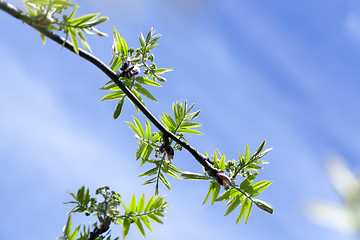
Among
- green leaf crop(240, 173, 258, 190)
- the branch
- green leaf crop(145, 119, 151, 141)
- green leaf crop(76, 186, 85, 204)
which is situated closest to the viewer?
the branch

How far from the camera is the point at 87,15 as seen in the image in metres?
1.78

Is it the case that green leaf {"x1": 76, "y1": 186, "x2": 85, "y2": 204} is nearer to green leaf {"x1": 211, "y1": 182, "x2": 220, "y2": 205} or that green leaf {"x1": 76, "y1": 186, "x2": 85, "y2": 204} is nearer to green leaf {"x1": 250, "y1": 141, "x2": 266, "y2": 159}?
green leaf {"x1": 211, "y1": 182, "x2": 220, "y2": 205}

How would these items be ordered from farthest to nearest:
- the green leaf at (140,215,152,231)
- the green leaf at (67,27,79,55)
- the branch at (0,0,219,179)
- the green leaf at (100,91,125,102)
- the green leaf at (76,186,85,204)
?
1. the green leaf at (100,91,125,102)
2. the green leaf at (140,215,152,231)
3. the green leaf at (76,186,85,204)
4. the green leaf at (67,27,79,55)
5. the branch at (0,0,219,179)

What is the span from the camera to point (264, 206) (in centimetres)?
221

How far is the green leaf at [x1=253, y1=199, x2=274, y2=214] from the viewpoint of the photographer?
7.14 feet

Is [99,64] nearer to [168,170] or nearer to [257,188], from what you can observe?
[168,170]

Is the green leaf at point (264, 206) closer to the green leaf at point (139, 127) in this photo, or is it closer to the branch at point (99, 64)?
the branch at point (99, 64)

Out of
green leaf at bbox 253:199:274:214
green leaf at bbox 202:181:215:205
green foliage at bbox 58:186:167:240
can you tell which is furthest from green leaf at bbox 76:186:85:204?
green leaf at bbox 253:199:274:214

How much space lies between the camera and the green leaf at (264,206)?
2.18 m

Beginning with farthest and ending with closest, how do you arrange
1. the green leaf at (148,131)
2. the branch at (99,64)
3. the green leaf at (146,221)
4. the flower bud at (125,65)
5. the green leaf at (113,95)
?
the green leaf at (113,95), the green leaf at (148,131), the flower bud at (125,65), the green leaf at (146,221), the branch at (99,64)

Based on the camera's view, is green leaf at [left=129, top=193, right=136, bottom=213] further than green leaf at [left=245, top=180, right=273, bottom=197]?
No

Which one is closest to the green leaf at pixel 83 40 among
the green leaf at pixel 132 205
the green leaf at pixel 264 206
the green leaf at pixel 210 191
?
the green leaf at pixel 132 205

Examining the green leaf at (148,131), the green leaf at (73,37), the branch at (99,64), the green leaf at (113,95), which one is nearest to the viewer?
the branch at (99,64)

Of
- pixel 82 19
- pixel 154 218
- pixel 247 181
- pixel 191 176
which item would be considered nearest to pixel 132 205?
pixel 154 218
